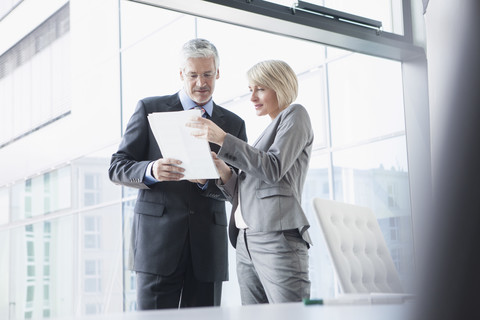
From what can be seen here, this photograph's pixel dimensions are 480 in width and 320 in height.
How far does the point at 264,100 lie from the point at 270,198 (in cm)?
42

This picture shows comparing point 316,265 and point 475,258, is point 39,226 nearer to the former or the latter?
point 316,265

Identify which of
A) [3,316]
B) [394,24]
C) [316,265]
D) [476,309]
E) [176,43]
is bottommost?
[3,316]

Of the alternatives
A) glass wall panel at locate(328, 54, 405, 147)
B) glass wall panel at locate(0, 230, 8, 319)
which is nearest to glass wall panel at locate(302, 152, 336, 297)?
glass wall panel at locate(328, 54, 405, 147)

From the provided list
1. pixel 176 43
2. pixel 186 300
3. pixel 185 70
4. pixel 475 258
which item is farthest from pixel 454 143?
pixel 176 43

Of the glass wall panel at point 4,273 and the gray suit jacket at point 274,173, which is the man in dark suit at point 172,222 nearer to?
the gray suit jacket at point 274,173

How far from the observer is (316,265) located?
5.74 m

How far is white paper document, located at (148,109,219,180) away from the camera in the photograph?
2043 mm

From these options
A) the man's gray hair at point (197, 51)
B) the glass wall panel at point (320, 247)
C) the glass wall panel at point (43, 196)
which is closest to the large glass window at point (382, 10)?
the glass wall panel at point (320, 247)

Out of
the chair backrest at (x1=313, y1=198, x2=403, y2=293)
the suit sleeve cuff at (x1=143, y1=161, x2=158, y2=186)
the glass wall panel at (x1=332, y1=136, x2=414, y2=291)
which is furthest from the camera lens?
the glass wall panel at (x1=332, y1=136, x2=414, y2=291)

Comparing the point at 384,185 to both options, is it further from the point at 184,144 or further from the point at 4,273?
the point at 4,273

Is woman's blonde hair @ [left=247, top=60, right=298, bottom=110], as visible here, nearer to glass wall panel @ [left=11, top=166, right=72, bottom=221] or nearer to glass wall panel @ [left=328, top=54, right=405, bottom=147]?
glass wall panel @ [left=328, top=54, right=405, bottom=147]

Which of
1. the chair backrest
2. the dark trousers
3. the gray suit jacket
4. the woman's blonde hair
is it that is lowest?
the dark trousers

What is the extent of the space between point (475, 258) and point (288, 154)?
1923 mm

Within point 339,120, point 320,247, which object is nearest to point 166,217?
point 339,120
